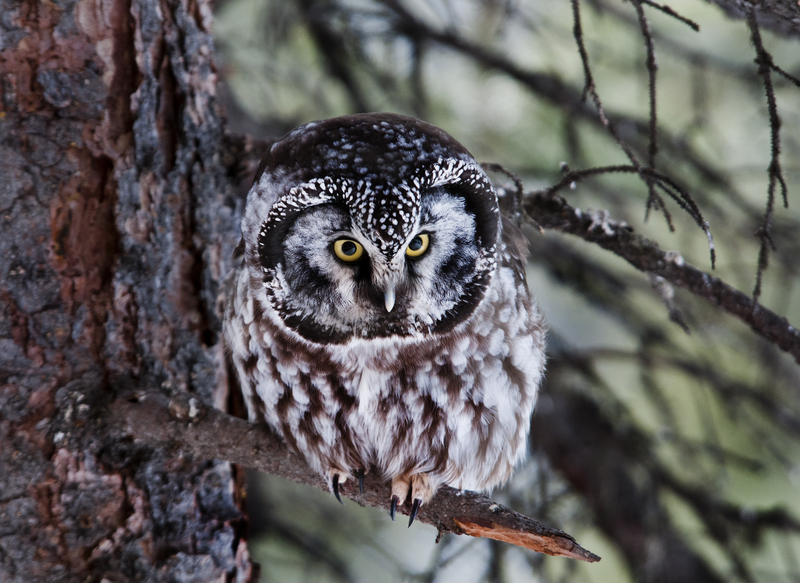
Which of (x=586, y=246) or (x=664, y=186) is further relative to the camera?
(x=586, y=246)

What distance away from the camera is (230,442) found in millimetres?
1587

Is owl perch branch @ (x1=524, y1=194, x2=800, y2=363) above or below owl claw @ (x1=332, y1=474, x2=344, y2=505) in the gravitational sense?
above

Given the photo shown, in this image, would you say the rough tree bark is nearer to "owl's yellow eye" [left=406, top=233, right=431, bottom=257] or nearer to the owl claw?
the owl claw

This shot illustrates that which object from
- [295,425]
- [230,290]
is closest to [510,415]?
[295,425]

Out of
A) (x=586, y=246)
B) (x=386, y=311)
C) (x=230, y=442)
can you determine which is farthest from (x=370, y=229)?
(x=586, y=246)

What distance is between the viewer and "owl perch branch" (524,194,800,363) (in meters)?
1.71

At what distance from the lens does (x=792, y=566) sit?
2309 millimetres

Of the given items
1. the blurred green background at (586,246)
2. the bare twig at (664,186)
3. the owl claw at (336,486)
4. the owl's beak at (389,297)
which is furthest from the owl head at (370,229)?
the blurred green background at (586,246)

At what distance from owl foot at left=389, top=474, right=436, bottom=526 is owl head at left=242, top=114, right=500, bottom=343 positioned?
0.42 meters

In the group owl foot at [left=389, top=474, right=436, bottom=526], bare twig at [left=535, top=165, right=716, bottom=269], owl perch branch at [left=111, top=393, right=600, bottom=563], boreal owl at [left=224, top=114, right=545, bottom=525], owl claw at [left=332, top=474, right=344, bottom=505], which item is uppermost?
bare twig at [left=535, top=165, right=716, bottom=269]

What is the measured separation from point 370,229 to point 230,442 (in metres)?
0.61

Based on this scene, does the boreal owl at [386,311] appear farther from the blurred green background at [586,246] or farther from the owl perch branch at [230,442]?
the blurred green background at [586,246]

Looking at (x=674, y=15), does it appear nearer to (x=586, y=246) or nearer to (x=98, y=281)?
(x=98, y=281)

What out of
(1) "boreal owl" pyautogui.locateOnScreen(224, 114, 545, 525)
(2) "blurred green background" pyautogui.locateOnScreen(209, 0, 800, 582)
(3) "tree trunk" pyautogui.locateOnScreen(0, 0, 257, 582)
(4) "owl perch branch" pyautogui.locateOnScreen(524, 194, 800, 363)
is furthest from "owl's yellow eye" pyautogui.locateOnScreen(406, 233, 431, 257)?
(2) "blurred green background" pyautogui.locateOnScreen(209, 0, 800, 582)
